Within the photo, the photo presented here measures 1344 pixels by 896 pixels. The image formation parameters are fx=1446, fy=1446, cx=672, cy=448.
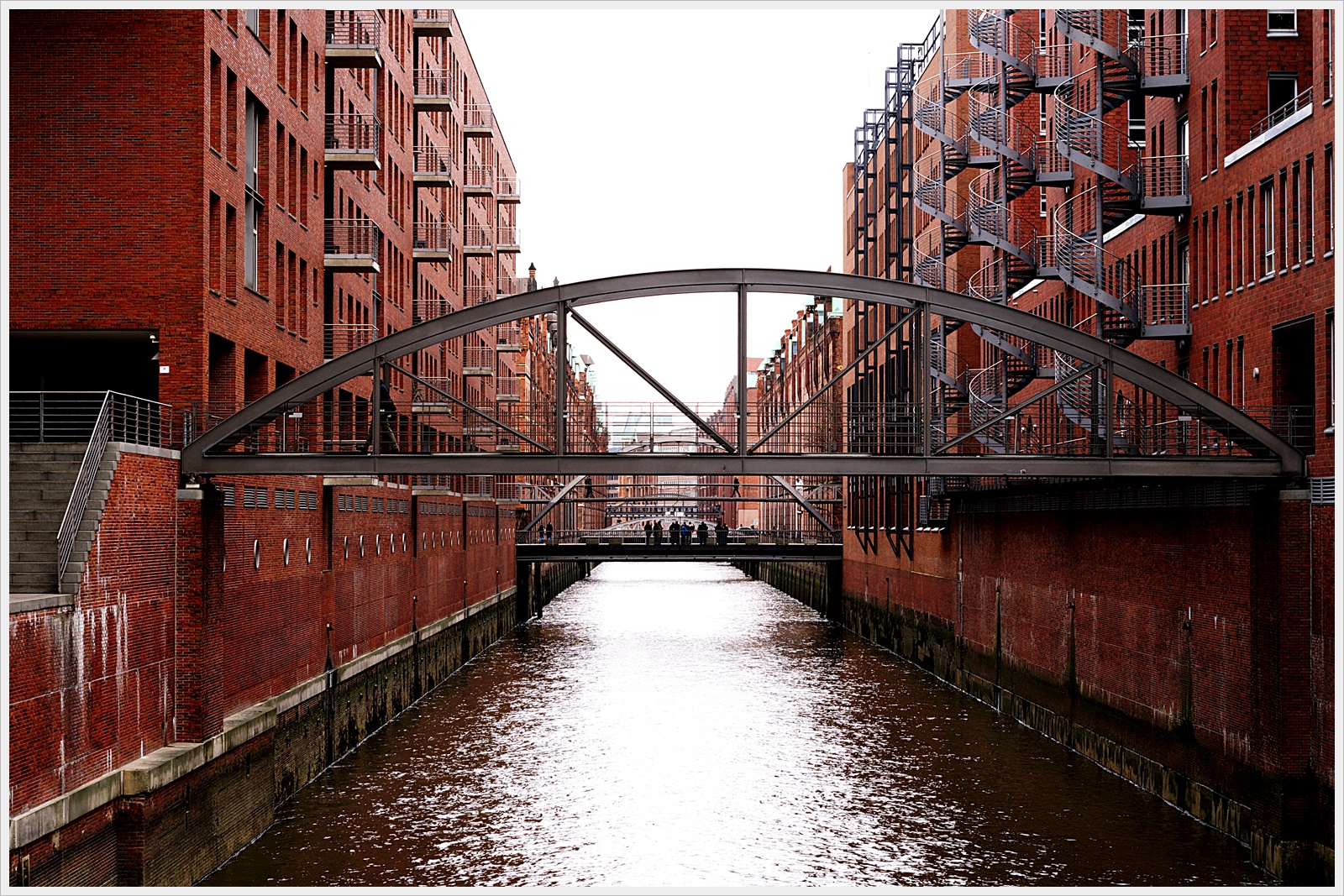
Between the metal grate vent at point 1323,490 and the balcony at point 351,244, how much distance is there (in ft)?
55.7

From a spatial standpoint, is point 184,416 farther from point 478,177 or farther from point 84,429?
point 478,177

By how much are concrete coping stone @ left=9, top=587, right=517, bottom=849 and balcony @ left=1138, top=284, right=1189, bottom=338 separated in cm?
1457

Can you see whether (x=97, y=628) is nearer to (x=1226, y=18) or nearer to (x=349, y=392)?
(x=349, y=392)

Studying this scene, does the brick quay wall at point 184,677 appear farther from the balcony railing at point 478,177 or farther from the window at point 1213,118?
the balcony railing at point 478,177

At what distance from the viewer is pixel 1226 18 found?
69.3 ft

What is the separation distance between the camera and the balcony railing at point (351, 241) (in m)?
26.9

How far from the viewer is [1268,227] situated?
19438 millimetres

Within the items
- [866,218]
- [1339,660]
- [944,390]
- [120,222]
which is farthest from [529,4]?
[866,218]

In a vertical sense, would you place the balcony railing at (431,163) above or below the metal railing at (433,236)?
above

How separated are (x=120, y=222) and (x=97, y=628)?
232 inches

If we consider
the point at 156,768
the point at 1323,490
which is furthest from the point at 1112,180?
the point at 156,768

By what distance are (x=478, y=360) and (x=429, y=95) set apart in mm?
14475

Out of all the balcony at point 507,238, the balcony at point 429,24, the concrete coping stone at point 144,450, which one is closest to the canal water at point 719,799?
the concrete coping stone at point 144,450

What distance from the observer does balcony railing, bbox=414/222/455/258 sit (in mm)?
38312
